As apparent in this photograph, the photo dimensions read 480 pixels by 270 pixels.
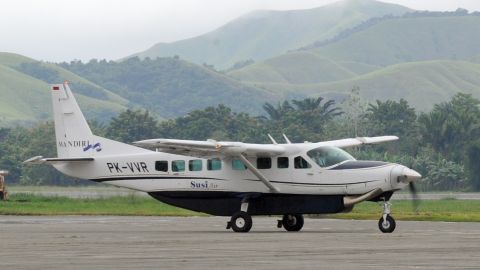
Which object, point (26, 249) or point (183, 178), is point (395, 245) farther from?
point (183, 178)

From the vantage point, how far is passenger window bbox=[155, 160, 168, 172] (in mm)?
36156

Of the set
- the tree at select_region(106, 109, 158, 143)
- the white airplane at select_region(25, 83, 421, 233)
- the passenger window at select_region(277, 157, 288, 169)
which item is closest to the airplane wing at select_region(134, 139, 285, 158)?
the white airplane at select_region(25, 83, 421, 233)

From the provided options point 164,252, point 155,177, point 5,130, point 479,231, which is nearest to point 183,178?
point 155,177

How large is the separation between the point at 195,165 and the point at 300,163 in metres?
3.23

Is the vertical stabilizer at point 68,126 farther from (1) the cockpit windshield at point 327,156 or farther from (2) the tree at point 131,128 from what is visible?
(2) the tree at point 131,128

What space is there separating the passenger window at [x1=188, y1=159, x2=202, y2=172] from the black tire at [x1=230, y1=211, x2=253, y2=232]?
6.95 feet

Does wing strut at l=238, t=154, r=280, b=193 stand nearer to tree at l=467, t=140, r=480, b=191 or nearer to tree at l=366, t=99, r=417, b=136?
tree at l=467, t=140, r=480, b=191

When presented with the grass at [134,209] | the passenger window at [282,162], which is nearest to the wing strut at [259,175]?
the passenger window at [282,162]

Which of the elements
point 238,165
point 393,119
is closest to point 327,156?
point 238,165

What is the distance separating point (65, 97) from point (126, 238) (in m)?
8.91

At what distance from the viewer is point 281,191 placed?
3475cm

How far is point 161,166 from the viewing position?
1426 inches

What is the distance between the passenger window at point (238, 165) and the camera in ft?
116

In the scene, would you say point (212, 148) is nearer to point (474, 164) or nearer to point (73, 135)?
point (73, 135)
